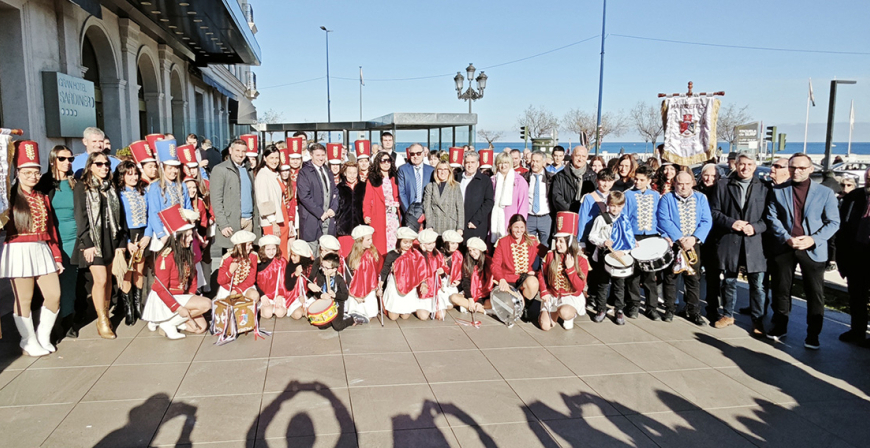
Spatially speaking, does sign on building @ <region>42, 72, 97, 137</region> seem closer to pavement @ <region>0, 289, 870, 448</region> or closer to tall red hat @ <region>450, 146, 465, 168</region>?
pavement @ <region>0, 289, 870, 448</region>

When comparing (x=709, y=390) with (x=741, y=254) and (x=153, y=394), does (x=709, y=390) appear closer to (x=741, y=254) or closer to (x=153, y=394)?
(x=741, y=254)

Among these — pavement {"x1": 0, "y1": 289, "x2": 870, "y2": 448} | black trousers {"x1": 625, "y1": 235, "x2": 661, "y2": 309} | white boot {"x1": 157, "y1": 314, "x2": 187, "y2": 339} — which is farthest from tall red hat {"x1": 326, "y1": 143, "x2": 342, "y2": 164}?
black trousers {"x1": 625, "y1": 235, "x2": 661, "y2": 309}

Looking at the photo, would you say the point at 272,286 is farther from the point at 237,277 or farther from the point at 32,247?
the point at 32,247

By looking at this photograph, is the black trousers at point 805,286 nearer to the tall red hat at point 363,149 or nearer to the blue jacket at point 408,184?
the blue jacket at point 408,184

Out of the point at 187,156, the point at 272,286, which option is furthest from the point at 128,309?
the point at 187,156

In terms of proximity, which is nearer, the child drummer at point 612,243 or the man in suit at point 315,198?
the child drummer at point 612,243

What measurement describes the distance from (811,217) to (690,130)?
116 inches

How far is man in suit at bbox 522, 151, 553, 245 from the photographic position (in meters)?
7.27

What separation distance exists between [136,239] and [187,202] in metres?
0.70

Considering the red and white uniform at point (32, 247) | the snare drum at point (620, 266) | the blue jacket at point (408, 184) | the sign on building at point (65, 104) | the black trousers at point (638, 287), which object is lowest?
the black trousers at point (638, 287)

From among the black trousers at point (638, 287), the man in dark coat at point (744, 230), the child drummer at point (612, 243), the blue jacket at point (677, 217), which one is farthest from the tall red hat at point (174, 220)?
the man in dark coat at point (744, 230)

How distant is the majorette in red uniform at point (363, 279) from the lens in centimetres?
608

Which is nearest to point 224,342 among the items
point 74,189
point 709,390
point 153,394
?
point 153,394

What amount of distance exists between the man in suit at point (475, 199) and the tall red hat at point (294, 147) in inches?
88.0
